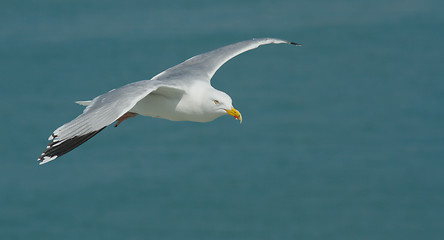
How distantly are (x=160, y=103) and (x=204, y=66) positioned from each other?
5.09 feet

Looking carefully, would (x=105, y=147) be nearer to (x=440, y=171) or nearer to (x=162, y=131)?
(x=162, y=131)

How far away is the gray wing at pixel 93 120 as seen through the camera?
11.0m

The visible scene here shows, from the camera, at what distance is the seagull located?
436 inches

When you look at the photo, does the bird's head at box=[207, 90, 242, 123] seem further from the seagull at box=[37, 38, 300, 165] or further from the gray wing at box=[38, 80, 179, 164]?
the gray wing at box=[38, 80, 179, 164]

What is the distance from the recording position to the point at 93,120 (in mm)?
11289

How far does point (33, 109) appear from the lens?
3328cm

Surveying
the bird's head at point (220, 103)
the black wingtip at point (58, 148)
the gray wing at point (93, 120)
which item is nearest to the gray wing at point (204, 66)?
the bird's head at point (220, 103)

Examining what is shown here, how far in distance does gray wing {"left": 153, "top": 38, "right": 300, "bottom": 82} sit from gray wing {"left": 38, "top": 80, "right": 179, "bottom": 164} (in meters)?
1.35

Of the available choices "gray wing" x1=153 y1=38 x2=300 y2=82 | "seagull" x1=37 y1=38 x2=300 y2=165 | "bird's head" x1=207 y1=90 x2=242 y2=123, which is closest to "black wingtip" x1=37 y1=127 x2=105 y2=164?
"seagull" x1=37 y1=38 x2=300 y2=165

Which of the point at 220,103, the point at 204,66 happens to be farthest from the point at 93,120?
the point at 204,66

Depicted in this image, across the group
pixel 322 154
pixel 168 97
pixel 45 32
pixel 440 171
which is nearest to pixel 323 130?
pixel 322 154

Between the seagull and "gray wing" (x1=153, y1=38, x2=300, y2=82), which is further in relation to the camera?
"gray wing" (x1=153, y1=38, x2=300, y2=82)

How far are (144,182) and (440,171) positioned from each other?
1171 centimetres

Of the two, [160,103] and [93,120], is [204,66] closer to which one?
[160,103]
